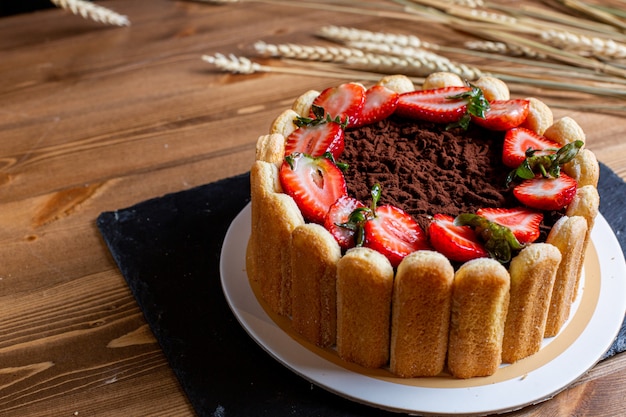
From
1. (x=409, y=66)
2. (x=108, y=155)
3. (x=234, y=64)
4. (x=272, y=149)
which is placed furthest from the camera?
(x=234, y=64)

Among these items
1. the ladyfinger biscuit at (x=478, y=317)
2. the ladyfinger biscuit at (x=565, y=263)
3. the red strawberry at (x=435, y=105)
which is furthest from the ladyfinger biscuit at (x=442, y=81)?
the ladyfinger biscuit at (x=478, y=317)

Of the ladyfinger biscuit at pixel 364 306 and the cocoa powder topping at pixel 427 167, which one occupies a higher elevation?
the cocoa powder topping at pixel 427 167

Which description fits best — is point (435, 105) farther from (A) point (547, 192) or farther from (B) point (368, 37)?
(B) point (368, 37)

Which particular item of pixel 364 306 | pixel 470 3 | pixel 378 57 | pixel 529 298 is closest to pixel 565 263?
pixel 529 298

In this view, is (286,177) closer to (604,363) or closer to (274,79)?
(604,363)

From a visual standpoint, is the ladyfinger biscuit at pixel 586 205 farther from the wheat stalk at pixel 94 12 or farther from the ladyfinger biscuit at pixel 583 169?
the wheat stalk at pixel 94 12

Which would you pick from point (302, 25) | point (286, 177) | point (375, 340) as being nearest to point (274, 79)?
point (302, 25)

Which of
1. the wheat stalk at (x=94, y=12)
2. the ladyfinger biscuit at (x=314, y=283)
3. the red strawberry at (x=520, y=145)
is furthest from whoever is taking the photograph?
the wheat stalk at (x=94, y=12)

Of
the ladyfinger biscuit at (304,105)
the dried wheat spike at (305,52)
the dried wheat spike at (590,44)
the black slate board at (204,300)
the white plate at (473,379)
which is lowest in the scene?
the black slate board at (204,300)

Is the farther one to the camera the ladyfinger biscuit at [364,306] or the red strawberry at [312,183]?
the red strawberry at [312,183]
